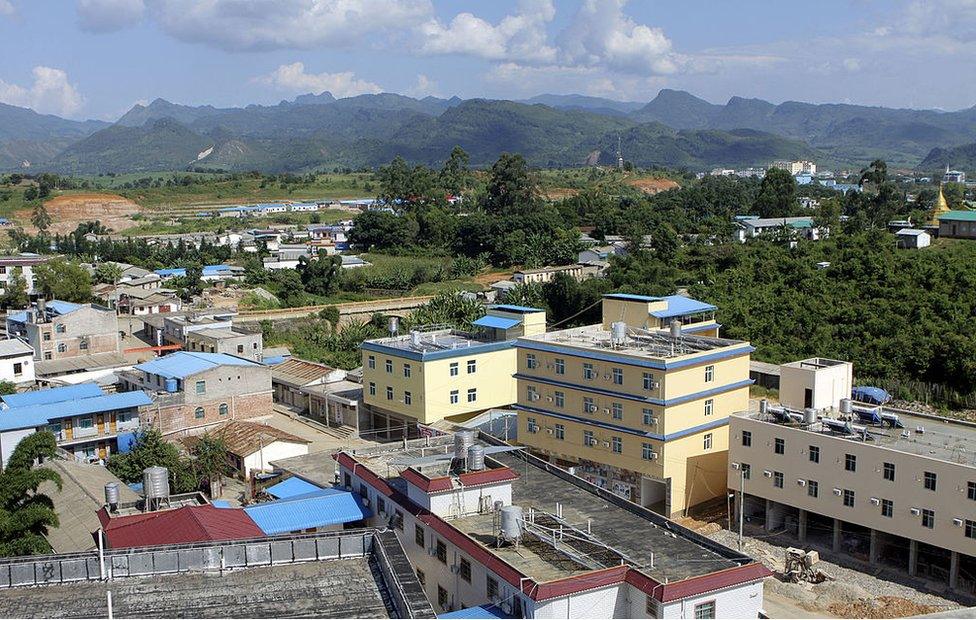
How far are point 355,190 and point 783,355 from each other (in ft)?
234

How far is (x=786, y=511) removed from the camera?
764 inches

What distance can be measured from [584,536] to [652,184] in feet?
286

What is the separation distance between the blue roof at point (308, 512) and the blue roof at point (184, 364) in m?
10.4

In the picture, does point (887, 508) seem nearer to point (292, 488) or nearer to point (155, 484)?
point (292, 488)

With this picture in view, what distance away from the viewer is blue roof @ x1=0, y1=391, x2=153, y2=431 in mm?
21062

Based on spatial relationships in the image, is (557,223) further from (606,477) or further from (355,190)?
(355,190)

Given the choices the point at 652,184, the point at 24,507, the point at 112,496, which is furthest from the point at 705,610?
the point at 652,184

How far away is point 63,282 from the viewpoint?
39750mm

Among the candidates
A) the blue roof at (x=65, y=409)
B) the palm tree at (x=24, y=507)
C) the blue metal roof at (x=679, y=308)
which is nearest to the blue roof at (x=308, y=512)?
the palm tree at (x=24, y=507)

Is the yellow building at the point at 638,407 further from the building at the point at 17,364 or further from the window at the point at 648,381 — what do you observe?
the building at the point at 17,364

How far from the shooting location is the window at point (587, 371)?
68.7ft

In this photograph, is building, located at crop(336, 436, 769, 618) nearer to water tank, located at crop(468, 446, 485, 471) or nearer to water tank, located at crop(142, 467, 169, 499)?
water tank, located at crop(468, 446, 485, 471)

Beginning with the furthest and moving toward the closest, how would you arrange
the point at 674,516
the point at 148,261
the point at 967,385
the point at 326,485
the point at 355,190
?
the point at 355,190, the point at 148,261, the point at 967,385, the point at 674,516, the point at 326,485

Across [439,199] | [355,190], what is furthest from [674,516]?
[355,190]
